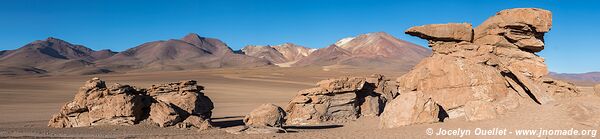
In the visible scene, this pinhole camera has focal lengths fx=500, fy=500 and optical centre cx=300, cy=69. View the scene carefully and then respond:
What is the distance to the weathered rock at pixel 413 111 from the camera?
2217 cm

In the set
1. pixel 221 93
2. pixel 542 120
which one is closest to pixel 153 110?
pixel 542 120

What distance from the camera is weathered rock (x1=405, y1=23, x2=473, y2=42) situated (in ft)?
90.4

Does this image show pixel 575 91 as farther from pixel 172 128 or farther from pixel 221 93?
pixel 221 93

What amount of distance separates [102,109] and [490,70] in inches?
747

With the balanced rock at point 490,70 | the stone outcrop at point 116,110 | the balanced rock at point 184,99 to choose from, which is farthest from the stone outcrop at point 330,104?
the stone outcrop at point 116,110

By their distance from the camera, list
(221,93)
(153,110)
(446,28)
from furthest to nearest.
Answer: (221,93), (446,28), (153,110)

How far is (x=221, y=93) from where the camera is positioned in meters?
67.2

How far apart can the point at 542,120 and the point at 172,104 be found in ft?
61.5

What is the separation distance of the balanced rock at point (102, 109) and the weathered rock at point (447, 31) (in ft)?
51.3

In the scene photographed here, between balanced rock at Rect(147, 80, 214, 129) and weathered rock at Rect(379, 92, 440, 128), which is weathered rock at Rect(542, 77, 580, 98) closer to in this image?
weathered rock at Rect(379, 92, 440, 128)

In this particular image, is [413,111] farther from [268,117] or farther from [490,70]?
[268,117]

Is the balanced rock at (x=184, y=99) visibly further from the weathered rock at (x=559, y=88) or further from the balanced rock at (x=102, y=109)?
the weathered rock at (x=559, y=88)

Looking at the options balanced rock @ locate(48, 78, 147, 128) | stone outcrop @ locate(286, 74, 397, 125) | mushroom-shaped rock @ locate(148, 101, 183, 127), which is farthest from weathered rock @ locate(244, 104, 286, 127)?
balanced rock @ locate(48, 78, 147, 128)

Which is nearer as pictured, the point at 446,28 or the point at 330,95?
the point at 446,28
